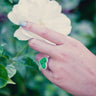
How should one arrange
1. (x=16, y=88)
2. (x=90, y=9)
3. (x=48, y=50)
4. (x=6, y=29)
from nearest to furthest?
(x=48, y=50) → (x=6, y=29) → (x=16, y=88) → (x=90, y=9)

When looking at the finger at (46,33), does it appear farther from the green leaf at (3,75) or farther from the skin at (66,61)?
the green leaf at (3,75)

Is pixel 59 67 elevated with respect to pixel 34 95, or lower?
elevated

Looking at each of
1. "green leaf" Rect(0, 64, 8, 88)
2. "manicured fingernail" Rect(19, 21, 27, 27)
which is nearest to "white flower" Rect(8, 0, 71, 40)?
"manicured fingernail" Rect(19, 21, 27, 27)

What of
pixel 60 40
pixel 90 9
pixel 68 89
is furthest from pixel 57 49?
pixel 90 9

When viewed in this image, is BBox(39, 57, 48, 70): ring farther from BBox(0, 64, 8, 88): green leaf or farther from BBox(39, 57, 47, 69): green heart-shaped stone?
BBox(0, 64, 8, 88): green leaf

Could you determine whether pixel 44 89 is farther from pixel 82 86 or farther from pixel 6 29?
pixel 82 86

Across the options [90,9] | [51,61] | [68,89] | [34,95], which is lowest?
[34,95]

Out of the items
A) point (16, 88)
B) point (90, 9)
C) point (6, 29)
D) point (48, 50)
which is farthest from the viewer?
point (90, 9)
